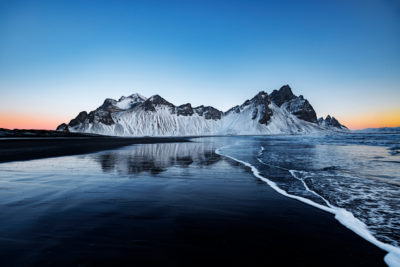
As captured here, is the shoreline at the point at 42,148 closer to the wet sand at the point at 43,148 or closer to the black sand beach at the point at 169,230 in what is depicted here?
the wet sand at the point at 43,148

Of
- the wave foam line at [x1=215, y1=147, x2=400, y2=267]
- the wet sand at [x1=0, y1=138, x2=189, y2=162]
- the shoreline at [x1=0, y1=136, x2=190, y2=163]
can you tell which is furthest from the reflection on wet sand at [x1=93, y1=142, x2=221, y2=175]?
the wave foam line at [x1=215, y1=147, x2=400, y2=267]

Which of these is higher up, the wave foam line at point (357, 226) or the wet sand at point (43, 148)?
the wet sand at point (43, 148)

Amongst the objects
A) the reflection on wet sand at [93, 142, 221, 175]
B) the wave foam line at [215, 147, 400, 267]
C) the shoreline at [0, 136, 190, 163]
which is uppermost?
the shoreline at [0, 136, 190, 163]

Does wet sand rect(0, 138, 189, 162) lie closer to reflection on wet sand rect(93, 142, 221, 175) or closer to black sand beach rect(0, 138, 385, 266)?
reflection on wet sand rect(93, 142, 221, 175)

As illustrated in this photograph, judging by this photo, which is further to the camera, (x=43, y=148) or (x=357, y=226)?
(x=43, y=148)

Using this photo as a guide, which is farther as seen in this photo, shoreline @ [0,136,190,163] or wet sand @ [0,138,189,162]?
wet sand @ [0,138,189,162]

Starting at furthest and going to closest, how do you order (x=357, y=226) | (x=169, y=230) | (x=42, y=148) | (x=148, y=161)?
(x=42, y=148), (x=148, y=161), (x=357, y=226), (x=169, y=230)

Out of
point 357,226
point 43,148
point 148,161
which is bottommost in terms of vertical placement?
point 357,226

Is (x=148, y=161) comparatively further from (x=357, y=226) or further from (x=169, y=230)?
(x=357, y=226)

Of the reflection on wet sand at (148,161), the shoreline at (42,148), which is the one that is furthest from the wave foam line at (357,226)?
the shoreline at (42,148)

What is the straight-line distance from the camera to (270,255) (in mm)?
3688

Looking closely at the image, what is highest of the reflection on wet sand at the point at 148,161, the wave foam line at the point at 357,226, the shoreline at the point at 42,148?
the shoreline at the point at 42,148

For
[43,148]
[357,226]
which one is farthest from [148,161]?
[43,148]

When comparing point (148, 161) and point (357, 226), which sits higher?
point (148, 161)
